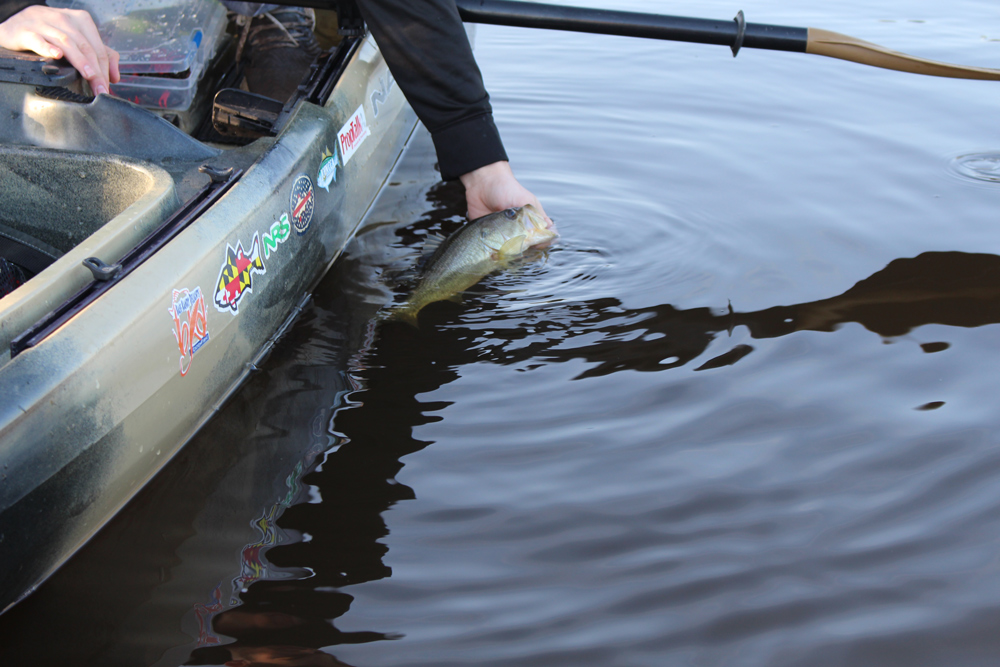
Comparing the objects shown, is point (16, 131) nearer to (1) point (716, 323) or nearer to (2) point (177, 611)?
(2) point (177, 611)

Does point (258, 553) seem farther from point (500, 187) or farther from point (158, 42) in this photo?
point (158, 42)

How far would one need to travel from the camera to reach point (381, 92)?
3.87 meters

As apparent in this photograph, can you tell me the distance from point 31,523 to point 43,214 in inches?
45.0

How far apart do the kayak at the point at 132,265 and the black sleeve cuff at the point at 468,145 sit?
0.45m

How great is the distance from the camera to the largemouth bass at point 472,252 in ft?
10.3

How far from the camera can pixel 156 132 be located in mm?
2807

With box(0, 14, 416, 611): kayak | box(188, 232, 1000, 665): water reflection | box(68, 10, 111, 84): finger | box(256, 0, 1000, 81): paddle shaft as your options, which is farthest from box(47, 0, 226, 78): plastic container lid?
box(188, 232, 1000, 665): water reflection

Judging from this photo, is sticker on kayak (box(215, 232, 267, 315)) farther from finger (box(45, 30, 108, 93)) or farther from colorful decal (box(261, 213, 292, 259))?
finger (box(45, 30, 108, 93))

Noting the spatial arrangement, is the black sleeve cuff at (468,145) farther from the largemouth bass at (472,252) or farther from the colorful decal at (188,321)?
the colorful decal at (188,321)

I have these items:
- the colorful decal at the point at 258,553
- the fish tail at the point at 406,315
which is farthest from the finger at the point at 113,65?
the colorful decal at the point at 258,553

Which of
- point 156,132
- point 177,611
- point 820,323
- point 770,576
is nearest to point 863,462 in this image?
point 770,576

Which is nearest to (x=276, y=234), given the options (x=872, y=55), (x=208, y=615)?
(x=208, y=615)

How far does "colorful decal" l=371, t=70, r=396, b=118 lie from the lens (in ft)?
12.4

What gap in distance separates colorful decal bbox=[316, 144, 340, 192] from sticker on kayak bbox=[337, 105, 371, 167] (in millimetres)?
63
